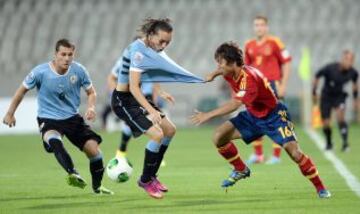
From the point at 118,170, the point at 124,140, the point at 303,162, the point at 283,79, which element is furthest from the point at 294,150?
the point at 124,140

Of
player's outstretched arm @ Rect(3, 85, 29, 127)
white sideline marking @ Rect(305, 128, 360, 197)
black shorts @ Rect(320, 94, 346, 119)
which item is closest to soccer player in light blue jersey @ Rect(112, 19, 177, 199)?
player's outstretched arm @ Rect(3, 85, 29, 127)

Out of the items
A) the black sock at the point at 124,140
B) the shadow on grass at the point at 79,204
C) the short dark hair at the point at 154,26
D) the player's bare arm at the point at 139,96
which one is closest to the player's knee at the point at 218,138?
the player's bare arm at the point at 139,96

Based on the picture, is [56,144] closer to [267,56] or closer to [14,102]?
[14,102]

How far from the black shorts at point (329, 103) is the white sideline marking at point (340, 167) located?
708mm

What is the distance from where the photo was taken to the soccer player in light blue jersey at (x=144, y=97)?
962 cm

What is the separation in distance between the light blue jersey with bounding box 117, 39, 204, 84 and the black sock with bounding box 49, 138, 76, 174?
3.23 ft

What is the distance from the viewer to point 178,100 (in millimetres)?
26797

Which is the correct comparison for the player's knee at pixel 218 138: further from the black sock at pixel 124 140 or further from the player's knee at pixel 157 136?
the black sock at pixel 124 140

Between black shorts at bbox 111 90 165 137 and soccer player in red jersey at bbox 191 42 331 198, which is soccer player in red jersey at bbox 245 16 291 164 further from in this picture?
black shorts at bbox 111 90 165 137

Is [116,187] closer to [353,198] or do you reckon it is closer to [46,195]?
[46,195]

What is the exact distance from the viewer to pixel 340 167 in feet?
44.6

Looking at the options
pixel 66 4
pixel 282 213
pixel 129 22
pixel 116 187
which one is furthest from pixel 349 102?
pixel 282 213

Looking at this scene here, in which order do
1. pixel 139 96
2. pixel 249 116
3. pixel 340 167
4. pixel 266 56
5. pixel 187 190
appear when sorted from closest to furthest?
pixel 139 96, pixel 249 116, pixel 187 190, pixel 340 167, pixel 266 56

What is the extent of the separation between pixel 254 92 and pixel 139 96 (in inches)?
46.8
